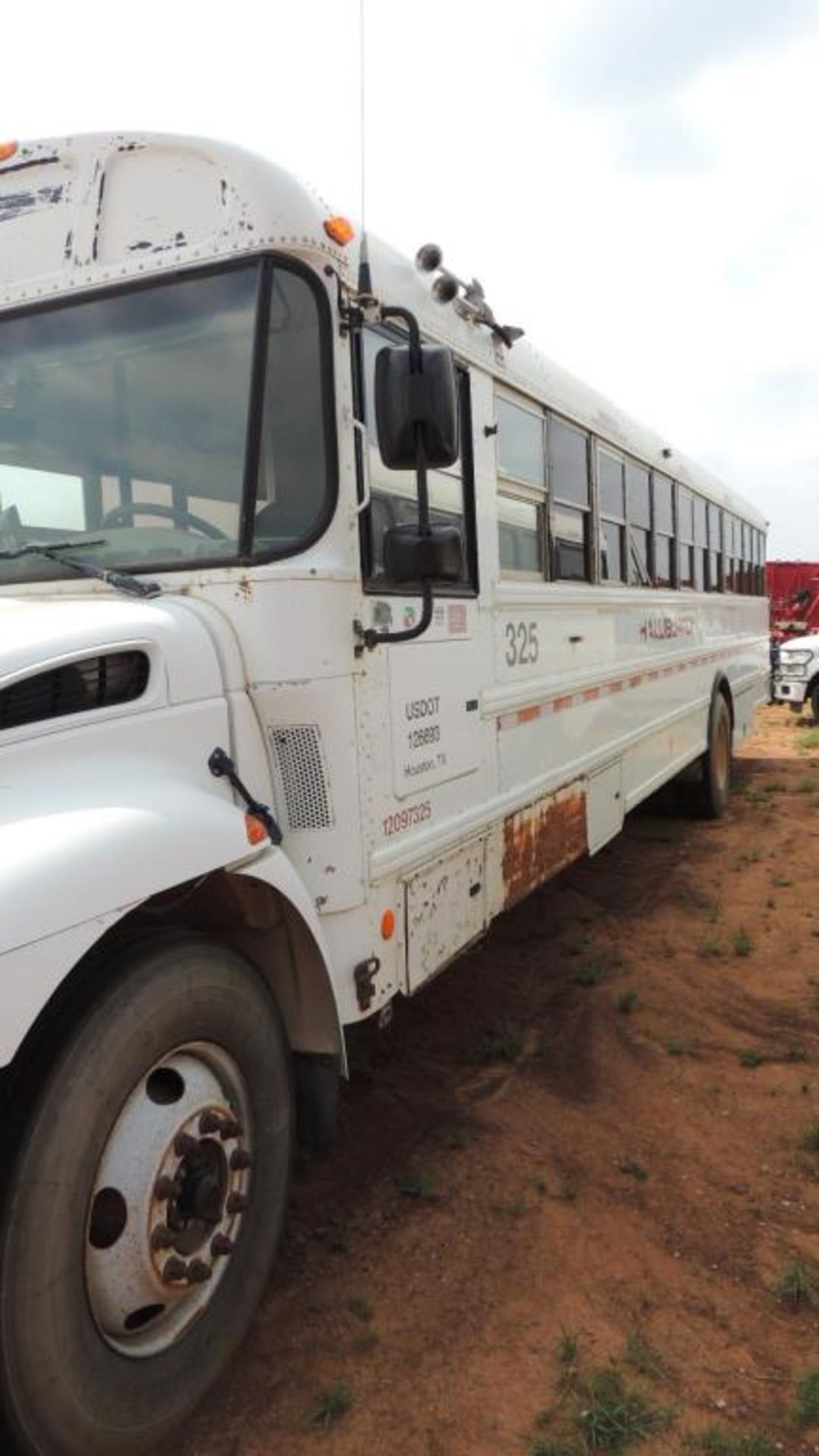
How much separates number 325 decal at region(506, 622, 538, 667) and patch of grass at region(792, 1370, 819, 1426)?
235 cm

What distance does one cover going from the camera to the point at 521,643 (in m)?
4.00

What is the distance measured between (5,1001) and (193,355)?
1.59 metres

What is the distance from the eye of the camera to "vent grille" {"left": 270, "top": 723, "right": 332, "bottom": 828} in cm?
253

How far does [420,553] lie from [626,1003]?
8.46 feet

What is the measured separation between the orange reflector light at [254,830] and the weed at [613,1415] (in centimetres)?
141

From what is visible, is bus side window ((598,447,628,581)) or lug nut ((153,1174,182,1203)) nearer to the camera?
lug nut ((153,1174,182,1203))

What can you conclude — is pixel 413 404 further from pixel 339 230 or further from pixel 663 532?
pixel 663 532

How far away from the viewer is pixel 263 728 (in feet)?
8.23

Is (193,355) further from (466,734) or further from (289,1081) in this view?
(289,1081)

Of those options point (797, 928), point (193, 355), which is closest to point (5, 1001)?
point (193, 355)

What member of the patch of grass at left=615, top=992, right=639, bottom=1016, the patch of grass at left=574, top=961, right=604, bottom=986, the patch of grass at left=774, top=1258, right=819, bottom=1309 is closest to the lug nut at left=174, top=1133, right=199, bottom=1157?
the patch of grass at left=774, top=1258, right=819, bottom=1309

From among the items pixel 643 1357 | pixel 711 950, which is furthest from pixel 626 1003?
pixel 643 1357

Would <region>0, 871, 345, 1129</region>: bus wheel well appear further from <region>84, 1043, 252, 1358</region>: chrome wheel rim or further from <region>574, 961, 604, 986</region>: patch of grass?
<region>574, 961, 604, 986</region>: patch of grass

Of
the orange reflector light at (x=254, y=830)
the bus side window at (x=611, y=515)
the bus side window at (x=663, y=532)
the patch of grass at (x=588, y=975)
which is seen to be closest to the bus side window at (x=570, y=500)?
the bus side window at (x=611, y=515)
